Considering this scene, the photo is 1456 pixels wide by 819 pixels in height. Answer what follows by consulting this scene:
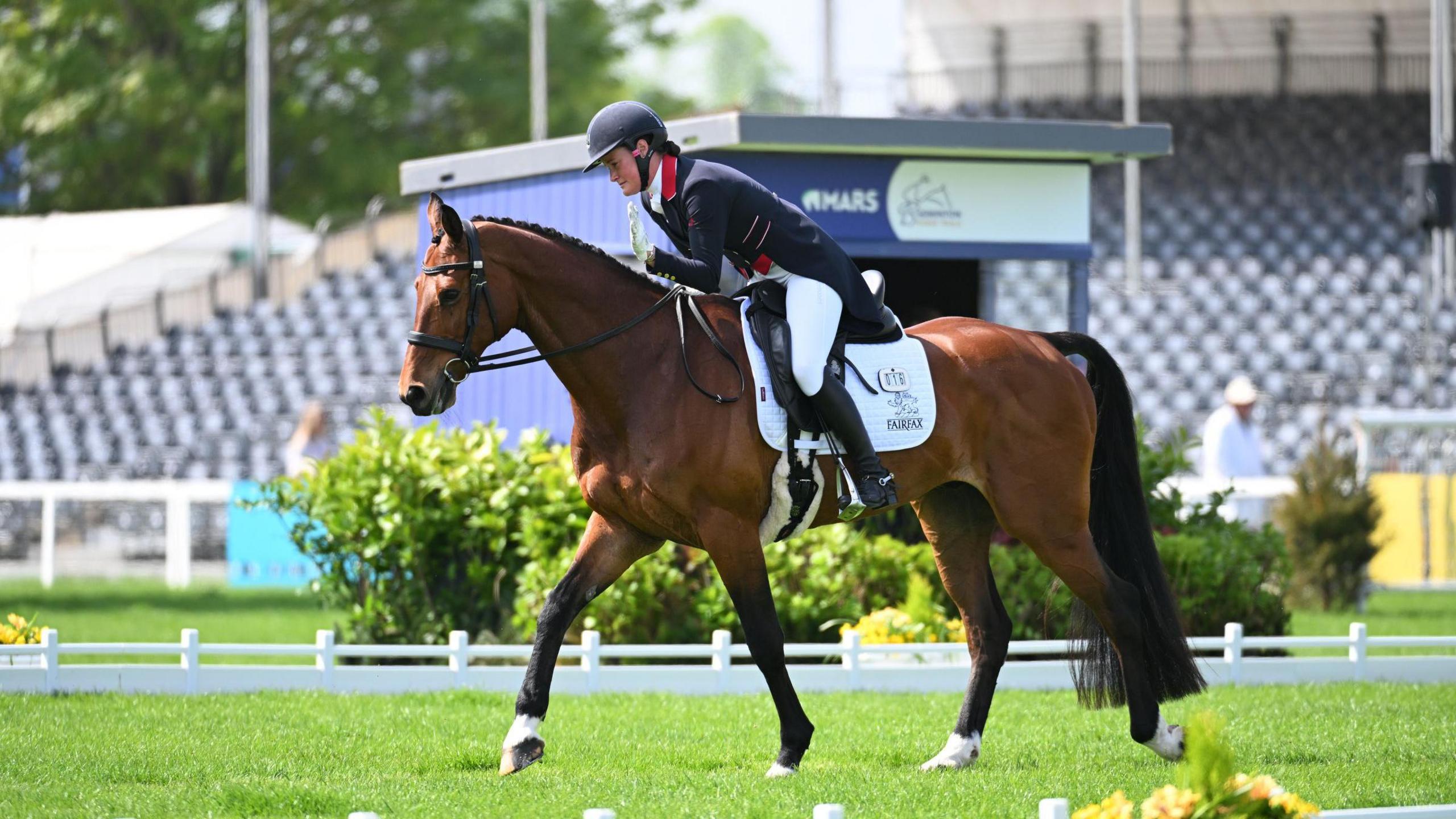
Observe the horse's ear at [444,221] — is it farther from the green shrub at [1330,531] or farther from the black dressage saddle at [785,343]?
the green shrub at [1330,531]

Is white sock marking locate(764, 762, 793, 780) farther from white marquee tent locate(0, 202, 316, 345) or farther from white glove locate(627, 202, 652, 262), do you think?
white marquee tent locate(0, 202, 316, 345)

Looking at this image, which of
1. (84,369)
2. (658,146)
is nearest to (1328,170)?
(84,369)

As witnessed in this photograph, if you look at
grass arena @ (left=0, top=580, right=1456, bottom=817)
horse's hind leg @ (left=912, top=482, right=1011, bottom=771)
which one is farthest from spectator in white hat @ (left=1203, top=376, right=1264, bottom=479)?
horse's hind leg @ (left=912, top=482, right=1011, bottom=771)

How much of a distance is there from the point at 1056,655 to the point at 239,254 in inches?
906

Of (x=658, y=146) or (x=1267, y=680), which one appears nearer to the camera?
(x=658, y=146)

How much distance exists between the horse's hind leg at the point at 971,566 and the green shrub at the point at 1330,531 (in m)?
8.36

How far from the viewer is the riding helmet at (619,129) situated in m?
6.88

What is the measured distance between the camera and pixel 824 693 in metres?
9.68

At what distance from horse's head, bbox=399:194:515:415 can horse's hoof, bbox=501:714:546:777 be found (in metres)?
1.31

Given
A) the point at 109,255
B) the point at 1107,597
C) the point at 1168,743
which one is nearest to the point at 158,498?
the point at 1107,597

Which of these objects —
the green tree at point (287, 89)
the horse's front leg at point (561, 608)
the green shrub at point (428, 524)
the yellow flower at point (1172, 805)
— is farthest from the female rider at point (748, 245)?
the green tree at point (287, 89)

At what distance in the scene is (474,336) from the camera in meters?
6.86

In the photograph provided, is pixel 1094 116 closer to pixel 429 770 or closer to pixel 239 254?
pixel 239 254

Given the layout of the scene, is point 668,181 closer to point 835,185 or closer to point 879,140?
point 879,140
